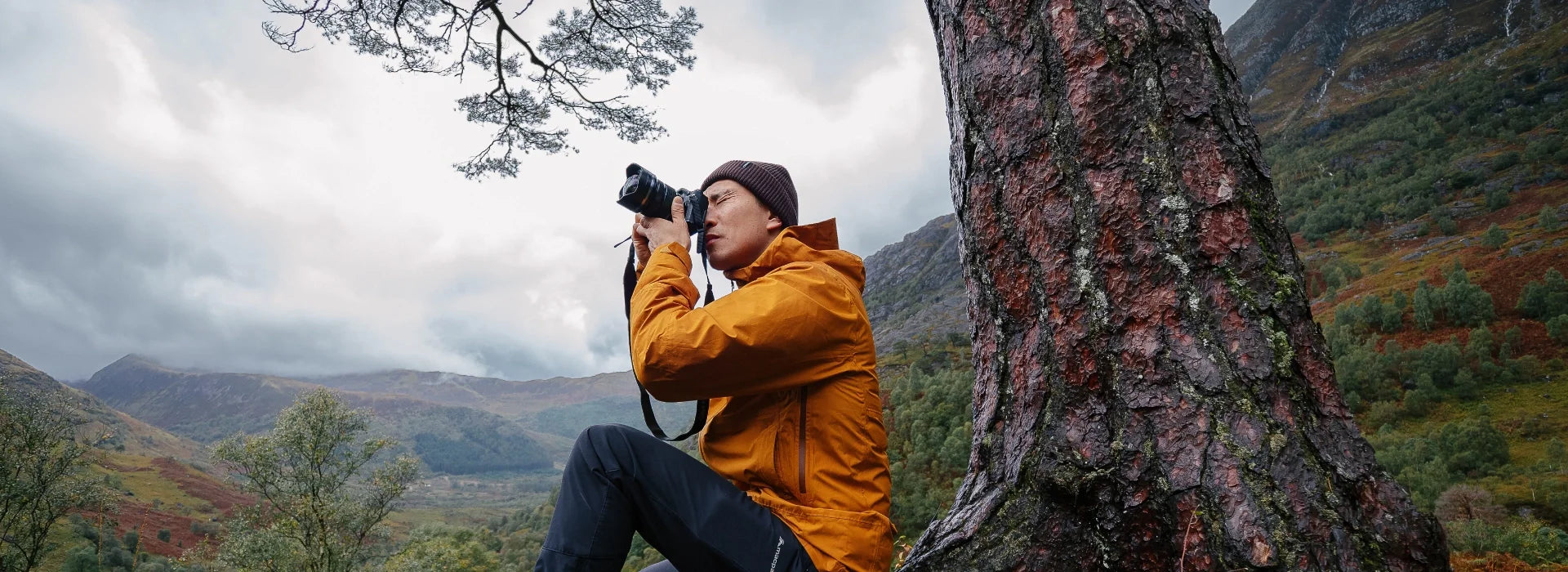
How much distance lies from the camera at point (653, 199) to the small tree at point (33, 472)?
23514mm

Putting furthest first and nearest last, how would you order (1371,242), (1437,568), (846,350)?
(1371,242) < (846,350) < (1437,568)

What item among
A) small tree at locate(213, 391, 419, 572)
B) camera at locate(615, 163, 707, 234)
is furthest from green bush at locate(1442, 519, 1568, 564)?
small tree at locate(213, 391, 419, 572)

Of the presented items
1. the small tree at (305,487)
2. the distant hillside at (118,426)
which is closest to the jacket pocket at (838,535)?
the small tree at (305,487)

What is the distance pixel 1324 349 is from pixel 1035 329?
1.63 ft

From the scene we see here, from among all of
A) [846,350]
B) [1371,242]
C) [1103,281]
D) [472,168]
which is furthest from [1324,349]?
[1371,242]

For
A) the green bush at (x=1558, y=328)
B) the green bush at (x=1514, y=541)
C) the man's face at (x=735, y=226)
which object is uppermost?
the man's face at (x=735, y=226)

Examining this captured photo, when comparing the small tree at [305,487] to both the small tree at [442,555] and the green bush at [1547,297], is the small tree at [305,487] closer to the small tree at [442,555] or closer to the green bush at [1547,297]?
the small tree at [442,555]

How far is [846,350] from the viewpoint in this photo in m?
1.67

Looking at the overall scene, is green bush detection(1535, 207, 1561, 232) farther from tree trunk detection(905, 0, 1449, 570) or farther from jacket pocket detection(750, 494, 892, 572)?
jacket pocket detection(750, 494, 892, 572)

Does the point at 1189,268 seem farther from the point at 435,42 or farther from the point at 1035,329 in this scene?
the point at 435,42

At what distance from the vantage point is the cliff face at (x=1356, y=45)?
2057 inches

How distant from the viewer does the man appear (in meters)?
1.52

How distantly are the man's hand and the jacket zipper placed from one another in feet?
2.06

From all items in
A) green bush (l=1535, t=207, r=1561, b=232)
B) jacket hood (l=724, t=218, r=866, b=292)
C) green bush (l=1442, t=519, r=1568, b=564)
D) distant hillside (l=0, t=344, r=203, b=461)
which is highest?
distant hillside (l=0, t=344, r=203, b=461)
